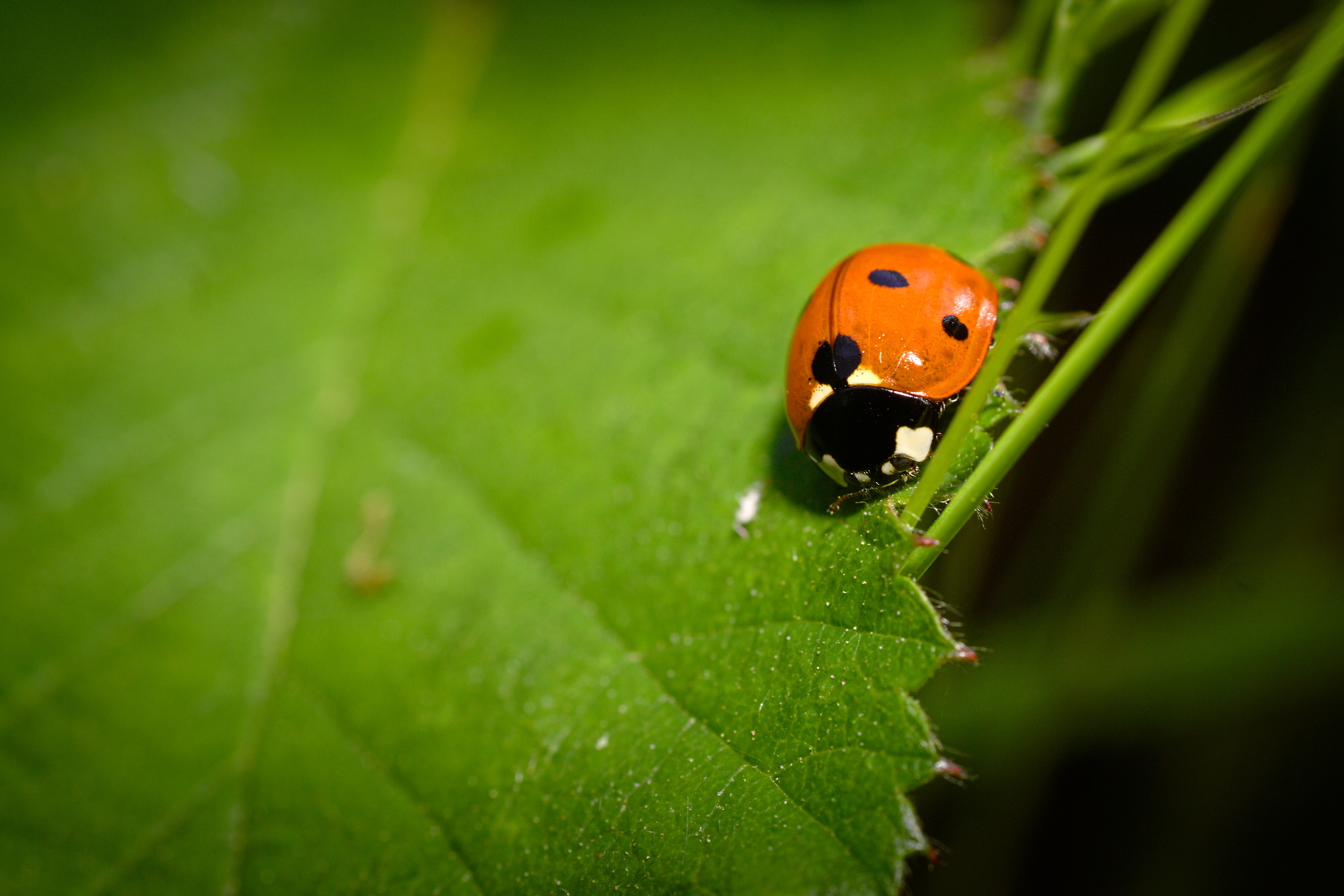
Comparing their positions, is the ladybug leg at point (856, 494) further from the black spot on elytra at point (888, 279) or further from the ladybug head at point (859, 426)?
the black spot on elytra at point (888, 279)

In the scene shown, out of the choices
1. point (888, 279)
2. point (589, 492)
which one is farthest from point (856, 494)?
point (589, 492)

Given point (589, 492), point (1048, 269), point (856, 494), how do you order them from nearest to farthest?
point (1048, 269) < point (856, 494) < point (589, 492)

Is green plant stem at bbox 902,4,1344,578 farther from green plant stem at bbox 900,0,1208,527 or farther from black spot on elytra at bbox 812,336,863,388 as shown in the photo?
black spot on elytra at bbox 812,336,863,388

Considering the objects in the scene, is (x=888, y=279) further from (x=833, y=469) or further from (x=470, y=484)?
(x=470, y=484)

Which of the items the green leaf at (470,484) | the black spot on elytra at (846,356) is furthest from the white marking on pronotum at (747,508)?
the black spot on elytra at (846,356)

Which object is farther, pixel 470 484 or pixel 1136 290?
pixel 470 484

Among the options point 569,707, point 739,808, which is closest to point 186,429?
point 569,707

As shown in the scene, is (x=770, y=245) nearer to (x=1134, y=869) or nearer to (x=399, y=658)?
(x=399, y=658)
